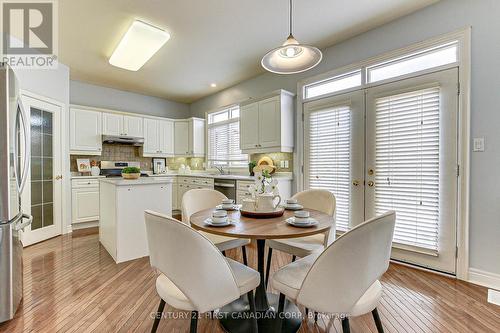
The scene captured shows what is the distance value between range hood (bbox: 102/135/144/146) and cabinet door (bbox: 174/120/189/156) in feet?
2.79

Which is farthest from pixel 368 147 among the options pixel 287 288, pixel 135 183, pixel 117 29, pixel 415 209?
pixel 117 29

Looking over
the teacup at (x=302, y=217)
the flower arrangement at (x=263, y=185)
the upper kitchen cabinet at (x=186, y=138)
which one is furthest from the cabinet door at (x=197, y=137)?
the teacup at (x=302, y=217)

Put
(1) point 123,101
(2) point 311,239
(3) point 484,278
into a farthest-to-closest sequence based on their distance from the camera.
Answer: (1) point 123,101
(3) point 484,278
(2) point 311,239

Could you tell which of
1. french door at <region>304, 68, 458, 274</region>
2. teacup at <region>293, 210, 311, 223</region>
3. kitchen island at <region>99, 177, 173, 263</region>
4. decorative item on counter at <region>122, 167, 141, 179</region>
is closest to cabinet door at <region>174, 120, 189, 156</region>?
kitchen island at <region>99, 177, 173, 263</region>

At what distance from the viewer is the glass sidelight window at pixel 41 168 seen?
354 cm

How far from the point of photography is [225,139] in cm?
541

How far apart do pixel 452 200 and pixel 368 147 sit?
1.01 metres

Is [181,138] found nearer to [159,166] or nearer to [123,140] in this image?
[159,166]

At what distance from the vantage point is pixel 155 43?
3.15 metres

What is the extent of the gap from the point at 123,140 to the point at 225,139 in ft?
7.09

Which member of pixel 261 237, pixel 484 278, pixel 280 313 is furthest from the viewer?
pixel 484 278

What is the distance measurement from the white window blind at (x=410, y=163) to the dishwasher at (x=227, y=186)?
2.15 metres

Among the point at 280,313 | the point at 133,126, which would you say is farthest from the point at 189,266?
the point at 133,126

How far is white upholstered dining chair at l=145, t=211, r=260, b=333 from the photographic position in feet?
3.74
